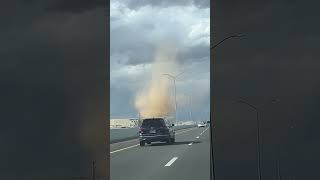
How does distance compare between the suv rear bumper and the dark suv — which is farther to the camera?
the suv rear bumper

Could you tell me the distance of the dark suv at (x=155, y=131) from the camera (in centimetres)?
4978

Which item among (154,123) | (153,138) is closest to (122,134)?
(153,138)

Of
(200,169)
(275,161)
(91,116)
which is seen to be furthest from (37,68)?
(200,169)

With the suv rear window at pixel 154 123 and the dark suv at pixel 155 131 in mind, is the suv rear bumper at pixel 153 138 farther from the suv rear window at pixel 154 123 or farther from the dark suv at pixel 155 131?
the suv rear window at pixel 154 123

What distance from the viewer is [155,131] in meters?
50.8

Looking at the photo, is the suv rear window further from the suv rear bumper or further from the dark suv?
the suv rear bumper

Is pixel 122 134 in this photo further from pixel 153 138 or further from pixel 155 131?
pixel 155 131

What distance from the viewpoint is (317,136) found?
13125mm

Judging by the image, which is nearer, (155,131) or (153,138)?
(155,131)

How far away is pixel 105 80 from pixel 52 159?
242cm

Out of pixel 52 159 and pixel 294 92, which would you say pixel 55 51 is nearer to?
pixel 52 159

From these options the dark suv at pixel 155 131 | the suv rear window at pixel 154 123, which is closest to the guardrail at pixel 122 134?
the dark suv at pixel 155 131

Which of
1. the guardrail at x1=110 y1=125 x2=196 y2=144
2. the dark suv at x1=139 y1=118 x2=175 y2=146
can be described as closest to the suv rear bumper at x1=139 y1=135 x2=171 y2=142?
the dark suv at x1=139 y1=118 x2=175 y2=146

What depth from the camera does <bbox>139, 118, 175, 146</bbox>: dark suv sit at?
49.8 meters
